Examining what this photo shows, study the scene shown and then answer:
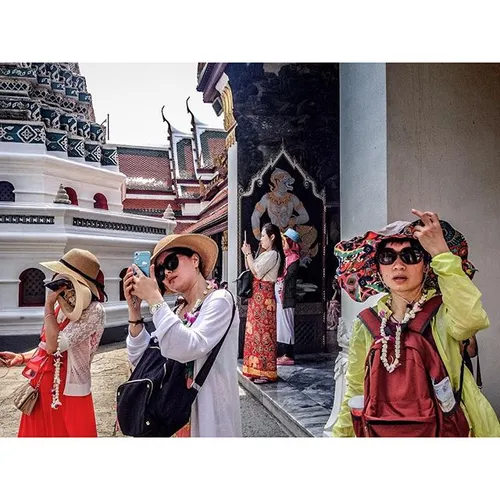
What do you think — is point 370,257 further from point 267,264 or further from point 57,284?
point 267,264

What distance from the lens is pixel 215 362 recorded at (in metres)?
1.95

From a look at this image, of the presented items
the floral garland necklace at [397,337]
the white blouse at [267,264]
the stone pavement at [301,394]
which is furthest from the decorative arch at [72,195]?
the floral garland necklace at [397,337]

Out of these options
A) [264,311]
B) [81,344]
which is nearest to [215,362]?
[81,344]

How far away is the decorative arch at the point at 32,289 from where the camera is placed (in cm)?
257

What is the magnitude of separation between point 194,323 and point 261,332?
234 centimetres

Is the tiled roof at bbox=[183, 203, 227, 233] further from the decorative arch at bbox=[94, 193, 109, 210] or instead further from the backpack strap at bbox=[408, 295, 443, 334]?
the backpack strap at bbox=[408, 295, 443, 334]

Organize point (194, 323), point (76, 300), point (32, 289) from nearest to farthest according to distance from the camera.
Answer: point (194, 323)
point (76, 300)
point (32, 289)

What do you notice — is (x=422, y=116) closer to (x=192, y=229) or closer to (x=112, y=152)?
(x=192, y=229)

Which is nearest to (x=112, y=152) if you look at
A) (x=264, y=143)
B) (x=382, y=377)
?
(x=264, y=143)

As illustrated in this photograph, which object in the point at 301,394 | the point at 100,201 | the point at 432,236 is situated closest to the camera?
the point at 432,236

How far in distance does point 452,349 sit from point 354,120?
131 cm

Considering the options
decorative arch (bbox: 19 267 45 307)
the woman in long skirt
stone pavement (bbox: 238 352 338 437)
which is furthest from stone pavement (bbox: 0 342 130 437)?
the woman in long skirt

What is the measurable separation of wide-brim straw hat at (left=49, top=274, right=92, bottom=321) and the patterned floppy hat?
1.07 meters

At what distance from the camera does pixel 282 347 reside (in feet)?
15.7
